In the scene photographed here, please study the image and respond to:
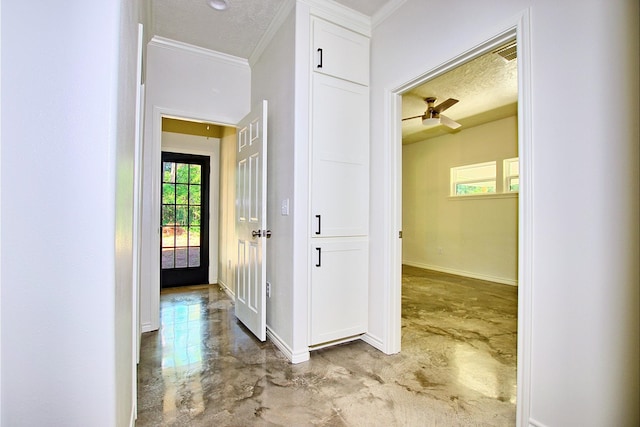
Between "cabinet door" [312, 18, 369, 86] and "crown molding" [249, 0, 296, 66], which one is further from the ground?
"crown molding" [249, 0, 296, 66]

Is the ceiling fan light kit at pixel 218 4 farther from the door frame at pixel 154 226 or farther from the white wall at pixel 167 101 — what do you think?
the door frame at pixel 154 226

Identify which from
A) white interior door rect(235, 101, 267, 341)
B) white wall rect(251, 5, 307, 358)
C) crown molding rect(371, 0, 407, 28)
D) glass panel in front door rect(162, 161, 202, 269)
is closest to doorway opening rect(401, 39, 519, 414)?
crown molding rect(371, 0, 407, 28)

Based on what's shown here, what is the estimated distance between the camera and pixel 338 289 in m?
2.46

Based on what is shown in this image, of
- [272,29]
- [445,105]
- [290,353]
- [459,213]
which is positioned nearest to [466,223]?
[459,213]

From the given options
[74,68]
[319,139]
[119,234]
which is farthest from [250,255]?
[74,68]

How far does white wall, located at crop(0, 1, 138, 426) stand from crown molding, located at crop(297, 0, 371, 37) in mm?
1839

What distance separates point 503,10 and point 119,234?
6.84 feet

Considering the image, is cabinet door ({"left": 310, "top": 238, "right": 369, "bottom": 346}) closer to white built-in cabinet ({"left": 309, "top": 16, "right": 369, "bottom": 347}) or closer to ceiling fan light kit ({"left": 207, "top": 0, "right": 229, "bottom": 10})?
white built-in cabinet ({"left": 309, "top": 16, "right": 369, "bottom": 347})

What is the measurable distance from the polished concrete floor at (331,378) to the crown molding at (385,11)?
2683 millimetres

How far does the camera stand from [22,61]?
2.67 feet

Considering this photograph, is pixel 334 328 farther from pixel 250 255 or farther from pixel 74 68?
pixel 74 68

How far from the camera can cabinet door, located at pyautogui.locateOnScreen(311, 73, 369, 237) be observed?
2.37 m

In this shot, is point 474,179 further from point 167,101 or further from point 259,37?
point 167,101

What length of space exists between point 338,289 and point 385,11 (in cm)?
225
